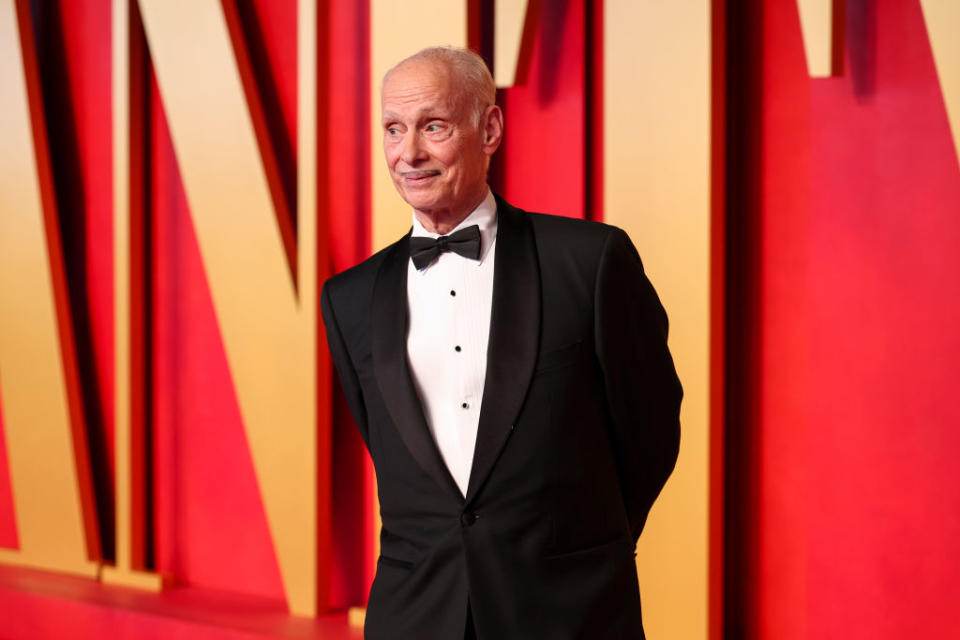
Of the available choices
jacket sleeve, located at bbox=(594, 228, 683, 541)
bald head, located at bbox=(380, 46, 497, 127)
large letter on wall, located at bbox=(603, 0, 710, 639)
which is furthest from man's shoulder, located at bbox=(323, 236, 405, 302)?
large letter on wall, located at bbox=(603, 0, 710, 639)

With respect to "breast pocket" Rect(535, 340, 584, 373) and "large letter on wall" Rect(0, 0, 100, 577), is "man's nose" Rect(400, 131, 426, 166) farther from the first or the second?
"large letter on wall" Rect(0, 0, 100, 577)

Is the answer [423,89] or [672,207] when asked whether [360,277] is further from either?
[672,207]

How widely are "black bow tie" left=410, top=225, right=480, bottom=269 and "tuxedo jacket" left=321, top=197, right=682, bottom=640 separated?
39 millimetres

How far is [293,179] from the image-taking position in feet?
12.0

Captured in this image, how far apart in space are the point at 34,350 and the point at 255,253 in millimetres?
1085

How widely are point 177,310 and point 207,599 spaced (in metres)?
1.01

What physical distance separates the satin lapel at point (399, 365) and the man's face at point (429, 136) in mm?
131

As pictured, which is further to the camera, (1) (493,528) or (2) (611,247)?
(2) (611,247)

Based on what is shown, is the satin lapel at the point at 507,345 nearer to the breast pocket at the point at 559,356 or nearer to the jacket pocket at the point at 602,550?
the breast pocket at the point at 559,356

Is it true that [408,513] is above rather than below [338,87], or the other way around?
below

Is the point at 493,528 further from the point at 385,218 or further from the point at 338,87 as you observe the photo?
the point at 338,87

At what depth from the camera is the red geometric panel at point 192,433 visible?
12.0 feet

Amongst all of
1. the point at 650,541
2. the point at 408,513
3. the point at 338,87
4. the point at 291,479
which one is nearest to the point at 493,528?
the point at 408,513

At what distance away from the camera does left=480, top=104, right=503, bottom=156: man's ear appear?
170 centimetres
